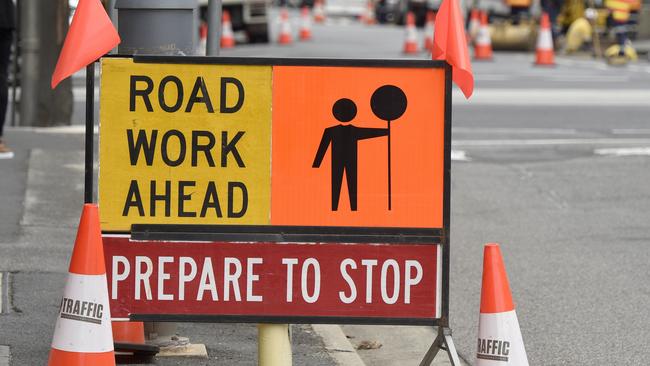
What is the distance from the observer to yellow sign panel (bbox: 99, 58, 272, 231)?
548 centimetres

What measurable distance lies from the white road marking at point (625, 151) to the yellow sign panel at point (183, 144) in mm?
8419

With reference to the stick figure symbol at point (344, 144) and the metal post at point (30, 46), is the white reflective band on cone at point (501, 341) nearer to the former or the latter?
the stick figure symbol at point (344, 144)

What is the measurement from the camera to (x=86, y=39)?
5379 millimetres

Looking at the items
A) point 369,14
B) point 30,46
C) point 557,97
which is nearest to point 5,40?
point 30,46

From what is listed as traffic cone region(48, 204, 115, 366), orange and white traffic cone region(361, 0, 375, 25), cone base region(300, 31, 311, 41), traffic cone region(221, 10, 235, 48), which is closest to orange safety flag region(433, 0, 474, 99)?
traffic cone region(48, 204, 115, 366)

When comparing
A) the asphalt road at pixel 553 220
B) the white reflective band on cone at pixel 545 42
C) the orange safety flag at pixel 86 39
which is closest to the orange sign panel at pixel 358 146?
the orange safety flag at pixel 86 39

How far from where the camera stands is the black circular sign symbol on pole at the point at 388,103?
550cm

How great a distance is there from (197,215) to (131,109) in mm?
450

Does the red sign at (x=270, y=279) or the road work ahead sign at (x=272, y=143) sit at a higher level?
the road work ahead sign at (x=272, y=143)

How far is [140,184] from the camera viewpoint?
5.50 m

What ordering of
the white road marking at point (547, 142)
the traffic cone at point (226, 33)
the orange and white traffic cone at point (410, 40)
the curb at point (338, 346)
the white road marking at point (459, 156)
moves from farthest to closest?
1. the traffic cone at point (226, 33)
2. the orange and white traffic cone at point (410, 40)
3. the white road marking at point (547, 142)
4. the white road marking at point (459, 156)
5. the curb at point (338, 346)

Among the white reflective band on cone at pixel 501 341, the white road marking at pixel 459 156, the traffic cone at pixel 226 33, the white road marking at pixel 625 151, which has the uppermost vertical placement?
the white reflective band on cone at pixel 501 341

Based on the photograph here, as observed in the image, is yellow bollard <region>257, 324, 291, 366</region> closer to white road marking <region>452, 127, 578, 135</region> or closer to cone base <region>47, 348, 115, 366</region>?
cone base <region>47, 348, 115, 366</region>

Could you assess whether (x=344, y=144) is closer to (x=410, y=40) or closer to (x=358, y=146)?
(x=358, y=146)
